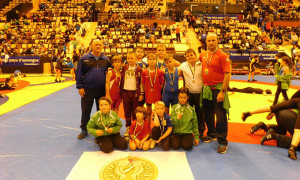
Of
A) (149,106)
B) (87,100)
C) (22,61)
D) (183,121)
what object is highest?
(22,61)

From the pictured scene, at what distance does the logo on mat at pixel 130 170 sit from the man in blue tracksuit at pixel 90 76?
50.7 inches

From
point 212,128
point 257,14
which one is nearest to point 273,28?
point 257,14

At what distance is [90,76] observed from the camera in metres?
4.10

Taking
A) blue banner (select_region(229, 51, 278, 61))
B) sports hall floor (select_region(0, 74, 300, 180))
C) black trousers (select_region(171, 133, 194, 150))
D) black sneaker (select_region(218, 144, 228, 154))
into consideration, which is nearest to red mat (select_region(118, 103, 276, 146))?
sports hall floor (select_region(0, 74, 300, 180))

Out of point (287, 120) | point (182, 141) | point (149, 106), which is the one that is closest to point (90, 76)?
point (149, 106)

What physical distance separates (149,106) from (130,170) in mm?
1536

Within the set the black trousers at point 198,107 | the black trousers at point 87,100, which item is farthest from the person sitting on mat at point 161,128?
the black trousers at point 87,100

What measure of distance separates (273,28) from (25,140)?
73.1 feet

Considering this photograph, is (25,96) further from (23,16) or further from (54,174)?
(23,16)

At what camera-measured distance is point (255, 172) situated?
9.86ft

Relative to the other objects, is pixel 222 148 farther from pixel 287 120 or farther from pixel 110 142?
pixel 110 142

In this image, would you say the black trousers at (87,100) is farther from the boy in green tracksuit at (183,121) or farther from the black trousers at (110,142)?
the boy in green tracksuit at (183,121)

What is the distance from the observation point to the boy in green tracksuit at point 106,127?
3.61 meters

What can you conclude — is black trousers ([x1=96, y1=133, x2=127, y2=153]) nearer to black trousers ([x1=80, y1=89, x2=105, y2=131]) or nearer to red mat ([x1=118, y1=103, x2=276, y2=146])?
black trousers ([x1=80, y1=89, x2=105, y2=131])
